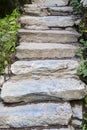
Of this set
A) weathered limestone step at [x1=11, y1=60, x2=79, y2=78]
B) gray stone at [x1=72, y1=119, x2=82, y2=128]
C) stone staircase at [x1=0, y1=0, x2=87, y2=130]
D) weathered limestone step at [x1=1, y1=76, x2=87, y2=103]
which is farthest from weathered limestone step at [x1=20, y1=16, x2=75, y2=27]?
gray stone at [x1=72, y1=119, x2=82, y2=128]

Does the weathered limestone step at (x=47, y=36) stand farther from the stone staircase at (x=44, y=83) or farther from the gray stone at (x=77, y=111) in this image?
the gray stone at (x=77, y=111)

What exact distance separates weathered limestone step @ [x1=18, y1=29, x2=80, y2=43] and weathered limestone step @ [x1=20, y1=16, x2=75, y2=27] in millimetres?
572

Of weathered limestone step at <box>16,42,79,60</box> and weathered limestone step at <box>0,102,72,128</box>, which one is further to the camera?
weathered limestone step at <box>16,42,79,60</box>

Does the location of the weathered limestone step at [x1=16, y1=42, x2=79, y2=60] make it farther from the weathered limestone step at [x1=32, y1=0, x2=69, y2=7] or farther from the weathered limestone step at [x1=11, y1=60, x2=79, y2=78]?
the weathered limestone step at [x1=32, y1=0, x2=69, y2=7]

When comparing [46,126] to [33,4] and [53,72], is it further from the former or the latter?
[33,4]

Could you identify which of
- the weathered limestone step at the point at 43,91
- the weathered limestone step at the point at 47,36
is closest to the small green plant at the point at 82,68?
the weathered limestone step at the point at 43,91

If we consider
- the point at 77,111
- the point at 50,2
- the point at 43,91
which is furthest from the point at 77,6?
the point at 77,111

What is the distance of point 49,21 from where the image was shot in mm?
5297

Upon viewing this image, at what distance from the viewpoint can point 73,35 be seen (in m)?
4.64

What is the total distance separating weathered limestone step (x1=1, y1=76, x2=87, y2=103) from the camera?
127 inches

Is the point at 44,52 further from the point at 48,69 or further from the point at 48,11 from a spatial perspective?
the point at 48,11

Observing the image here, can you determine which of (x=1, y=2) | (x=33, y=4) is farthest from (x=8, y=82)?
(x=33, y=4)

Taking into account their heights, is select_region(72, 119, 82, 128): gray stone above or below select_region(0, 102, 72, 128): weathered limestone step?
below

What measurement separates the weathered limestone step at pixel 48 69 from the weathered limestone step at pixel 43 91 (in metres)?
0.26
